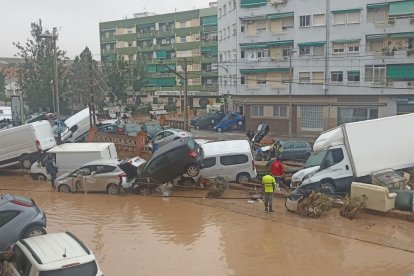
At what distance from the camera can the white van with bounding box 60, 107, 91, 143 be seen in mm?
32344

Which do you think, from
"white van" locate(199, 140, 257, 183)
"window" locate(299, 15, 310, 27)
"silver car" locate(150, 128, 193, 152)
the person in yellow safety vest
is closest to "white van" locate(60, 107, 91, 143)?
"silver car" locate(150, 128, 193, 152)

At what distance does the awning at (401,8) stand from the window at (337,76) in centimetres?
581

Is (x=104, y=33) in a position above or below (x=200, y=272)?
above

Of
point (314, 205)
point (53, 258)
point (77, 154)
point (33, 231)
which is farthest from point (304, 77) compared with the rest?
point (53, 258)

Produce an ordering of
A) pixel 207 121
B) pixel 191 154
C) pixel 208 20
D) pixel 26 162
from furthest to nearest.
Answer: pixel 208 20
pixel 207 121
pixel 26 162
pixel 191 154

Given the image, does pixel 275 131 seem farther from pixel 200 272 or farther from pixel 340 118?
pixel 200 272

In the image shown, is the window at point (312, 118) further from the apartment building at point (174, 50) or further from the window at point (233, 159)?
the apartment building at point (174, 50)

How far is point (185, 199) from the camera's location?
59.2 ft

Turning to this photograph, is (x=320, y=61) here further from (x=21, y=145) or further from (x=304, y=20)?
(x=21, y=145)

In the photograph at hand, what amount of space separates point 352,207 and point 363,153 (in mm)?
2724

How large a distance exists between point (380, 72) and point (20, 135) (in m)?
26.9

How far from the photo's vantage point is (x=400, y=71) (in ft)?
119

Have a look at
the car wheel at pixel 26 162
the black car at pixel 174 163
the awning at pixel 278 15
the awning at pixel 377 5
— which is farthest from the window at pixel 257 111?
Answer: the black car at pixel 174 163

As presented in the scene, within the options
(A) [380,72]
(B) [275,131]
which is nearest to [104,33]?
(B) [275,131]
